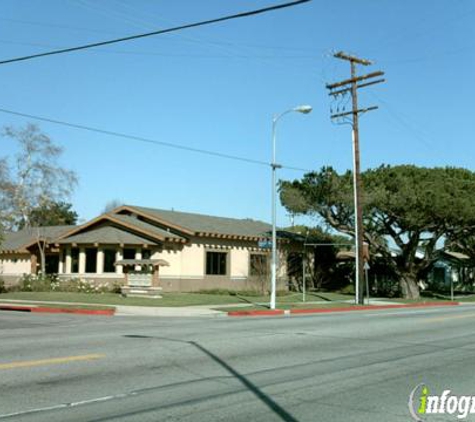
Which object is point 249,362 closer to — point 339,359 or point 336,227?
point 339,359

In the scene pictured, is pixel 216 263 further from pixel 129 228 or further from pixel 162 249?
pixel 129 228

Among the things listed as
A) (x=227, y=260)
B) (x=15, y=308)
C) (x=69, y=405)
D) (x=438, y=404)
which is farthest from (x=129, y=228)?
(x=438, y=404)

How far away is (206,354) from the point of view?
38.7 feet

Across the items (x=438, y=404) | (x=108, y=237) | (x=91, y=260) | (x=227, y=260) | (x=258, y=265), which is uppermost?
(x=108, y=237)

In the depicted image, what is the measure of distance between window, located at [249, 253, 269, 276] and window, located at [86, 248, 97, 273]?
1032 centimetres

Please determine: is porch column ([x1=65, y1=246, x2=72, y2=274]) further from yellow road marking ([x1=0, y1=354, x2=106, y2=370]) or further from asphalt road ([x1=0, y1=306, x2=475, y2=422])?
yellow road marking ([x1=0, y1=354, x2=106, y2=370])

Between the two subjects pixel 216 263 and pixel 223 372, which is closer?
pixel 223 372

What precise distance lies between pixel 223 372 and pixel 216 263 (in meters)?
29.9

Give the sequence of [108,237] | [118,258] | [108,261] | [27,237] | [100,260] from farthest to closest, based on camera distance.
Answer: [27,237] < [108,261] < [100,260] < [118,258] < [108,237]

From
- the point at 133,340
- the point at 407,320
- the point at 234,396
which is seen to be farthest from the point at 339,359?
the point at 407,320

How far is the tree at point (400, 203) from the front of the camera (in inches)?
1464

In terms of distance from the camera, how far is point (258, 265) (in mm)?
40625

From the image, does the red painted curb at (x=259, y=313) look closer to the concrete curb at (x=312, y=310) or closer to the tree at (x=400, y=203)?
the concrete curb at (x=312, y=310)

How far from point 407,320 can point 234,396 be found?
1445cm
